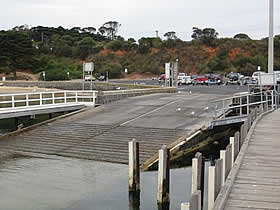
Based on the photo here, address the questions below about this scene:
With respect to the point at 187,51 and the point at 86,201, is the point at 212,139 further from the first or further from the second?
the point at 187,51

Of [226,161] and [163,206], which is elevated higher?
[226,161]

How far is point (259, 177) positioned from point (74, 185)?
22.7 ft

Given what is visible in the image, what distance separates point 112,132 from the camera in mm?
19828

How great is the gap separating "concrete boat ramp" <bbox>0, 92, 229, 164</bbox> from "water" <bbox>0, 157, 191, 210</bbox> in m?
1.24

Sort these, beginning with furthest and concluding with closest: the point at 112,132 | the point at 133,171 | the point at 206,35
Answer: the point at 206,35
the point at 112,132
the point at 133,171

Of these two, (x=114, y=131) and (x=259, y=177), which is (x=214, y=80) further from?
(x=259, y=177)

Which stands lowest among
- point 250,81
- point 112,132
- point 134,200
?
point 134,200

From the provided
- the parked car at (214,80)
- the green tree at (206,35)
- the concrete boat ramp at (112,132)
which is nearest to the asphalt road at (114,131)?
the concrete boat ramp at (112,132)

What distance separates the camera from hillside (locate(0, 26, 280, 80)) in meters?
75.9

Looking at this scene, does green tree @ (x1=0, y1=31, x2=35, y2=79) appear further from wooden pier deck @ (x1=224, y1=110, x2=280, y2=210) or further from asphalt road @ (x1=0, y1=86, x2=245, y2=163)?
wooden pier deck @ (x1=224, y1=110, x2=280, y2=210)

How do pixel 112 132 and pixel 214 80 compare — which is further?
pixel 214 80

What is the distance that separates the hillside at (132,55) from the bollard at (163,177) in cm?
5966

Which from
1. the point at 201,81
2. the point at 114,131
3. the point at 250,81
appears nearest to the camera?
the point at 114,131

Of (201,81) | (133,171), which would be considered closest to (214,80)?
(201,81)
